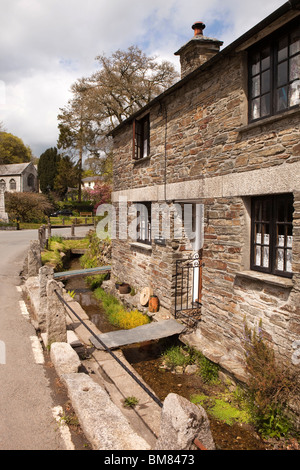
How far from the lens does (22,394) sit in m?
4.39

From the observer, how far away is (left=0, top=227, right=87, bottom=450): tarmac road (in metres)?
3.46

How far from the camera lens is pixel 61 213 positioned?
3875cm

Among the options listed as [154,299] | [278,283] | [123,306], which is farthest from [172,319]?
[278,283]

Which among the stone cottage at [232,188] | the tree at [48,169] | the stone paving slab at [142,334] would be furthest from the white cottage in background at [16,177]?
the stone paving slab at [142,334]

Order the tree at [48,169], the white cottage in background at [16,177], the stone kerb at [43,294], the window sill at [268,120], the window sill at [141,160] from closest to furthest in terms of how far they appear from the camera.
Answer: the window sill at [268,120]
the stone kerb at [43,294]
the window sill at [141,160]
the tree at [48,169]
the white cottage in background at [16,177]

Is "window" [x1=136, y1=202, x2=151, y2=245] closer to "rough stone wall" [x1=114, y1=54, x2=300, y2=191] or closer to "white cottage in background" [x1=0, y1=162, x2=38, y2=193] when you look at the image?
"rough stone wall" [x1=114, y1=54, x2=300, y2=191]

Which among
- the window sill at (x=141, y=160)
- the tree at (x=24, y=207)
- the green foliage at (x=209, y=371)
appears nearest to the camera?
the green foliage at (x=209, y=371)

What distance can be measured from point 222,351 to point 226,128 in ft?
14.4

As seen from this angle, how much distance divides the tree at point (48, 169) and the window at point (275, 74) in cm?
4248

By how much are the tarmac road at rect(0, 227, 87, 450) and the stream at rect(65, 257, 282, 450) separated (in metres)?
2.21

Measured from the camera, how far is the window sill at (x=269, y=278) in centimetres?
466

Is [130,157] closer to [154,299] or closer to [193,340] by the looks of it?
[154,299]

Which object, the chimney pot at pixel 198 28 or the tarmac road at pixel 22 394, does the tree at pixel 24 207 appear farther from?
the chimney pot at pixel 198 28

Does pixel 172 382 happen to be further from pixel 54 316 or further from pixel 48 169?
pixel 48 169
